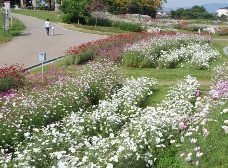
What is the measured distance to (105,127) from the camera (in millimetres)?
6547

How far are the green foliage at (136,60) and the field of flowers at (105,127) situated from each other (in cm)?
424

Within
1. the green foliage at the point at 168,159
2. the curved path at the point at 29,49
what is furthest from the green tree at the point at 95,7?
the green foliage at the point at 168,159

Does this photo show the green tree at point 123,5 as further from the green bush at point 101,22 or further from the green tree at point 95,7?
the green bush at point 101,22

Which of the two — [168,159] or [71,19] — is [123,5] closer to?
[71,19]

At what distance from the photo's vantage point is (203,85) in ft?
37.0

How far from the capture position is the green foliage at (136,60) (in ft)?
46.7

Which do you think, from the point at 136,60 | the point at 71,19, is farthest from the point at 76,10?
the point at 136,60

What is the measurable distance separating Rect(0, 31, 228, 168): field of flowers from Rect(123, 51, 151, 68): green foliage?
4.24 m

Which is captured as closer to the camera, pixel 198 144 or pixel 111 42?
pixel 198 144

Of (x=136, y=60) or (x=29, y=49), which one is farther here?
(x=29, y=49)

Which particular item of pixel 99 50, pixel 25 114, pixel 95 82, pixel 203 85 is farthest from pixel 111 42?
pixel 25 114

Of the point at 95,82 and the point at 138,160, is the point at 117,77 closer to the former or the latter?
the point at 95,82

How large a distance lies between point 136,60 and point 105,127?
798 centimetres

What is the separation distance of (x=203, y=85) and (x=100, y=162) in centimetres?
737
